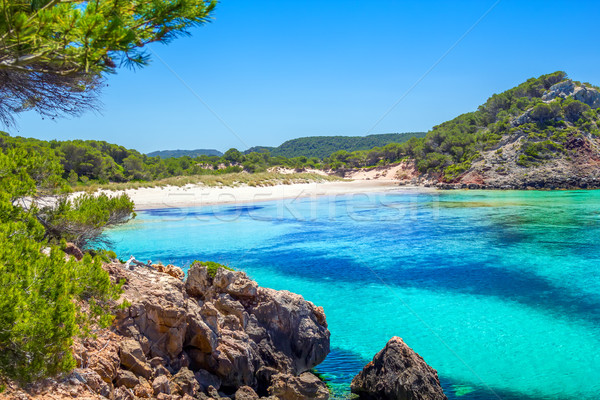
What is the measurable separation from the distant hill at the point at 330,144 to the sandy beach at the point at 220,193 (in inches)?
2855

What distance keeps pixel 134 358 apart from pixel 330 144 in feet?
400

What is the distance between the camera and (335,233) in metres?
18.4

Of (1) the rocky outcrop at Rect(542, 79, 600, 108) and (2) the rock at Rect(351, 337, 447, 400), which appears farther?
(1) the rocky outcrop at Rect(542, 79, 600, 108)

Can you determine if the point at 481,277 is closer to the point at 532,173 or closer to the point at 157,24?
the point at 157,24

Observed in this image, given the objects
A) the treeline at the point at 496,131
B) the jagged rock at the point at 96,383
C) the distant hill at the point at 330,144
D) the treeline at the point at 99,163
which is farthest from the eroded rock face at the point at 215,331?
the distant hill at the point at 330,144

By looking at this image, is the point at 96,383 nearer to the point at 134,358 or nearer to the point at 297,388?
the point at 134,358

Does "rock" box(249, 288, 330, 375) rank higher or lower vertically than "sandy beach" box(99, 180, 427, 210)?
lower

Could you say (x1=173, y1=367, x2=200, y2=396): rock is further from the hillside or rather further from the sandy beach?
the hillside

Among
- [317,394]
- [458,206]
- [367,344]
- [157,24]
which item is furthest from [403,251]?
[458,206]

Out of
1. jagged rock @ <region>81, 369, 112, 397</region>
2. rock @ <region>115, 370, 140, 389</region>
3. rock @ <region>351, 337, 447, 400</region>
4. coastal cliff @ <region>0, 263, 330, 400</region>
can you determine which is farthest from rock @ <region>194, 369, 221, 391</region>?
rock @ <region>351, 337, 447, 400</region>

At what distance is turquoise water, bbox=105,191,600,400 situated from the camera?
654 centimetres

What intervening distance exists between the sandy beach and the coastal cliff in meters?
21.1

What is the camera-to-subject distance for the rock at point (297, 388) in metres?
5.25

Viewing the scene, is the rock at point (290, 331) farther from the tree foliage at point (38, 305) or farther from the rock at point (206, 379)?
the tree foliage at point (38, 305)
